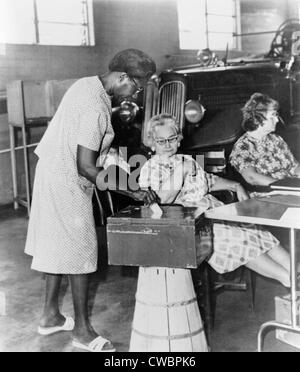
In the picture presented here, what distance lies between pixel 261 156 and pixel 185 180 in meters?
0.85

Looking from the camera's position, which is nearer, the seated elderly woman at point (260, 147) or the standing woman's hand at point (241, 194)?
the standing woman's hand at point (241, 194)

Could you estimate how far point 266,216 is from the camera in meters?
2.29

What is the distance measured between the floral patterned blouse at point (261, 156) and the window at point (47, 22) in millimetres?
4200

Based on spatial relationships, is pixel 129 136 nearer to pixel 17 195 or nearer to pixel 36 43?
pixel 17 195

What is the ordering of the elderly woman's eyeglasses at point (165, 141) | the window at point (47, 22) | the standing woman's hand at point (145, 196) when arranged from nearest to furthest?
the standing woman's hand at point (145, 196) → the elderly woman's eyeglasses at point (165, 141) → the window at point (47, 22)

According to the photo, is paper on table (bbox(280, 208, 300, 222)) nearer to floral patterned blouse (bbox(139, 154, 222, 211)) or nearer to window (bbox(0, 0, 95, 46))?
floral patterned blouse (bbox(139, 154, 222, 211))

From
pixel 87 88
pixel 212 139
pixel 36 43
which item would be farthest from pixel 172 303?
pixel 36 43

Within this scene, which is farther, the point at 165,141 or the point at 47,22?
the point at 47,22

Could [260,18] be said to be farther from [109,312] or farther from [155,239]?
[155,239]

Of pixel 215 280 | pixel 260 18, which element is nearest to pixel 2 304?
pixel 215 280

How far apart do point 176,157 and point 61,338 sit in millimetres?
1259

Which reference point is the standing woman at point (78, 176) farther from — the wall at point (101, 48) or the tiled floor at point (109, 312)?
the wall at point (101, 48)

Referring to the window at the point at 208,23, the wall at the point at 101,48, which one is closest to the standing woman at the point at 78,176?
the wall at the point at 101,48

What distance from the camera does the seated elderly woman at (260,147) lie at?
369 cm
